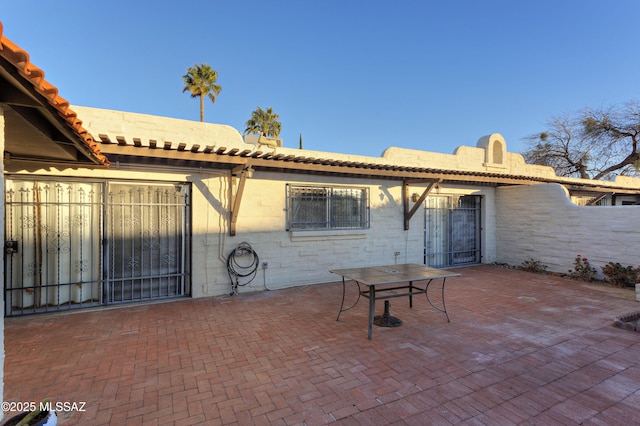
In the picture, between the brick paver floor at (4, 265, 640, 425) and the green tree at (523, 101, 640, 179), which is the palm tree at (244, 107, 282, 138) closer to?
the green tree at (523, 101, 640, 179)

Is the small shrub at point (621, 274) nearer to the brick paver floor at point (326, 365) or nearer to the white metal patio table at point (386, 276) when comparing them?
the brick paver floor at point (326, 365)

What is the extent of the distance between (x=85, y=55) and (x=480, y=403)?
1193cm

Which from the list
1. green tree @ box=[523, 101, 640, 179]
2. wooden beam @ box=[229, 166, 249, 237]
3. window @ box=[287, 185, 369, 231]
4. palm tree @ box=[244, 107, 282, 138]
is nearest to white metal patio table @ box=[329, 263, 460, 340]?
wooden beam @ box=[229, 166, 249, 237]

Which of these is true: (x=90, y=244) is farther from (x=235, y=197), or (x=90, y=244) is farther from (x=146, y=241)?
(x=235, y=197)

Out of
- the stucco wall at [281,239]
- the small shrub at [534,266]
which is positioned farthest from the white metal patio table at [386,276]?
the small shrub at [534,266]

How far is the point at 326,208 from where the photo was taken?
7.48 meters

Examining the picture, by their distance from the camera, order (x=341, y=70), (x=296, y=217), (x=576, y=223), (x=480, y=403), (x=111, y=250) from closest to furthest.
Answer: (x=480, y=403) → (x=111, y=250) → (x=296, y=217) → (x=576, y=223) → (x=341, y=70)

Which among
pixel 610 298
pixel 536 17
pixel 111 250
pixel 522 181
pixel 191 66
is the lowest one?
pixel 610 298

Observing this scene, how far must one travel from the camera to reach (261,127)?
2503 cm

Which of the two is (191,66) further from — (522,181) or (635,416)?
(635,416)

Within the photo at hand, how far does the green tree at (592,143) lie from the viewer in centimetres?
1652

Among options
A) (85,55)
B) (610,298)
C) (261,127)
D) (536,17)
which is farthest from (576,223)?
(261,127)

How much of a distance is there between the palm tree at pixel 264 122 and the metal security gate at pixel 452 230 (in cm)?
1847

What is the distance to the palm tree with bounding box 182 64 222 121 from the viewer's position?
20.6 metres
